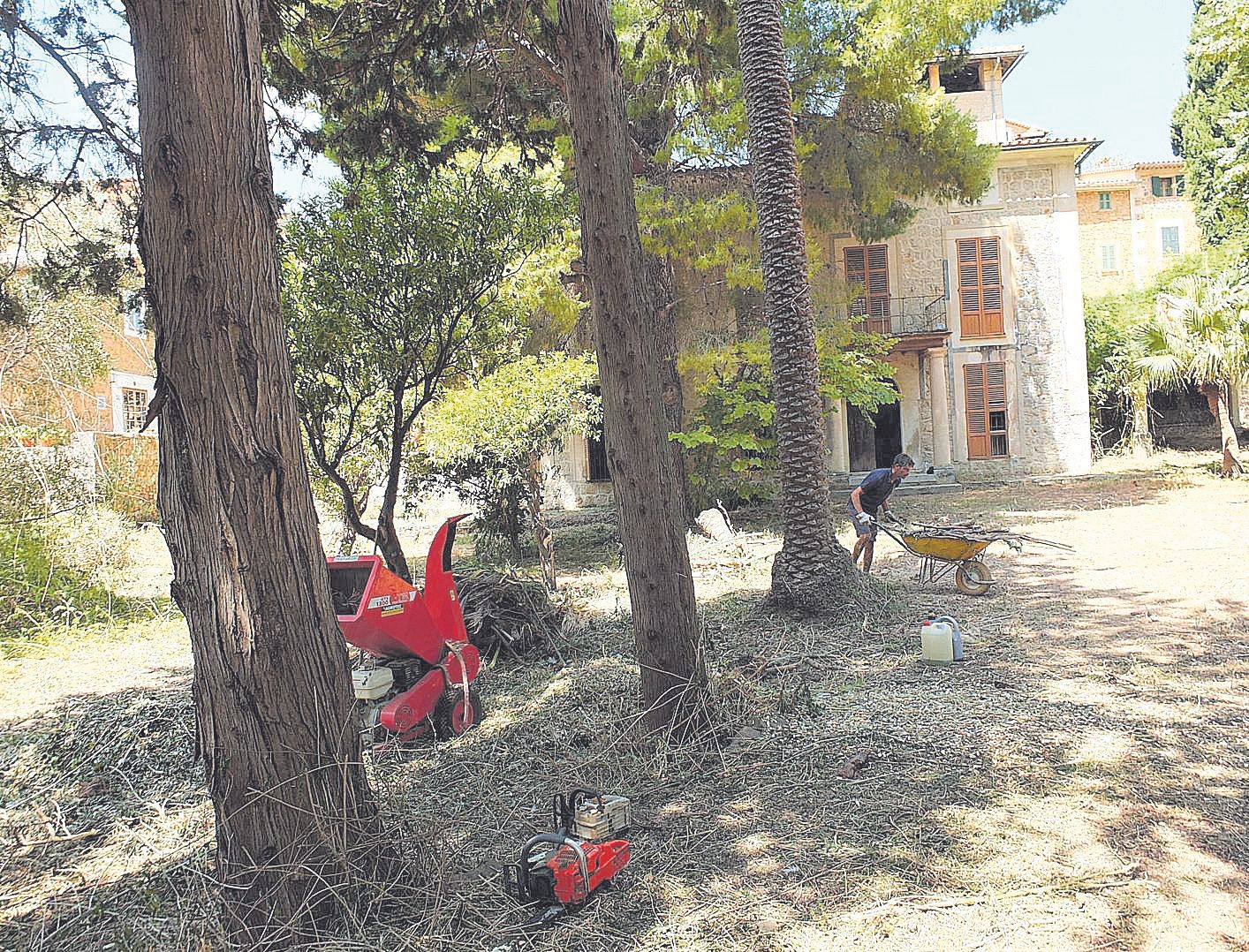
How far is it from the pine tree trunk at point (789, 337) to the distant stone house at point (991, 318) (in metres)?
15.1

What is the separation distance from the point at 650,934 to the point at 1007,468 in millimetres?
22606

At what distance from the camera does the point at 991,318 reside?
23797 mm

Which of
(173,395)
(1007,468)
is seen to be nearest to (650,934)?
(173,395)

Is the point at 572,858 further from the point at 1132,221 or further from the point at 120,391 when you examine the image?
the point at 1132,221

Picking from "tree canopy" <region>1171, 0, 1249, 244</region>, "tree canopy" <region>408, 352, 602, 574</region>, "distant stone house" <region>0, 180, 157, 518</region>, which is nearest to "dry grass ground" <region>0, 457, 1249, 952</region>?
"tree canopy" <region>408, 352, 602, 574</region>

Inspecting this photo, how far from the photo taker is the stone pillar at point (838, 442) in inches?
928

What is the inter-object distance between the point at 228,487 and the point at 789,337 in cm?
621

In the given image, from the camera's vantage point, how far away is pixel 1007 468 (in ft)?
77.6

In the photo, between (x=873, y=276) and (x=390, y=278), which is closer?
(x=390, y=278)

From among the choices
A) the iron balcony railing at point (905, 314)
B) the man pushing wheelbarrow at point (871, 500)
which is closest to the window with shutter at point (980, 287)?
the iron balcony railing at point (905, 314)

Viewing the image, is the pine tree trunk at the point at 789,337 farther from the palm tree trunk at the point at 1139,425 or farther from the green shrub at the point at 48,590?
the palm tree trunk at the point at 1139,425

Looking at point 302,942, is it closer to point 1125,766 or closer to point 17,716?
point 1125,766

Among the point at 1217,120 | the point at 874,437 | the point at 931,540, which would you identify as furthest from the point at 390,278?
the point at 874,437

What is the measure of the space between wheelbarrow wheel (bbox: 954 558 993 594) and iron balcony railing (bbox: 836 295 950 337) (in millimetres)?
15041
